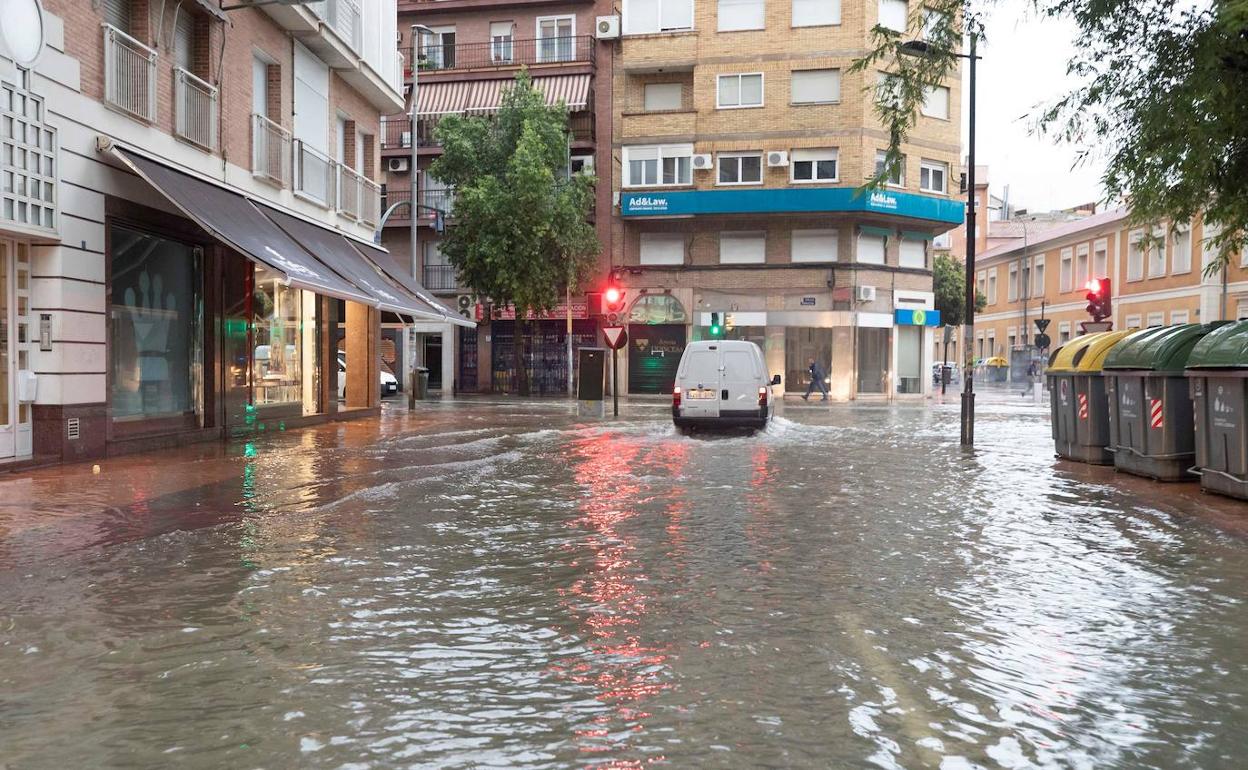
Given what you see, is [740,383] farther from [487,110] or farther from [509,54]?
[509,54]

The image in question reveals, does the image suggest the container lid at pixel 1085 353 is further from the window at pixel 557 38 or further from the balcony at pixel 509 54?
the window at pixel 557 38

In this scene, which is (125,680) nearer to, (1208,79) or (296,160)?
(1208,79)

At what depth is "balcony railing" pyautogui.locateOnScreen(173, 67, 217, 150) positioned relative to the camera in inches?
612

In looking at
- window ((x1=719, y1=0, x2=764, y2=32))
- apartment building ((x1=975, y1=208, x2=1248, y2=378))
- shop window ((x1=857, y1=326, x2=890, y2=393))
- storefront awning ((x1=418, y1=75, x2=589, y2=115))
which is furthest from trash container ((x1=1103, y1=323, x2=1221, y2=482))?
storefront awning ((x1=418, y1=75, x2=589, y2=115))

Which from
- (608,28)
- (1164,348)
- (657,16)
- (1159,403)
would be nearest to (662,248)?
(608,28)

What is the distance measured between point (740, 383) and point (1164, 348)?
26.6 ft

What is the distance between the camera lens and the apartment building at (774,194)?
3816cm

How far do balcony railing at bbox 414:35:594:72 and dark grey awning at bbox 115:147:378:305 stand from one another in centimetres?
2633

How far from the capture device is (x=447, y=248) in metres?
39.3

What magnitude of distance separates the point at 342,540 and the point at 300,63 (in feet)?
50.8

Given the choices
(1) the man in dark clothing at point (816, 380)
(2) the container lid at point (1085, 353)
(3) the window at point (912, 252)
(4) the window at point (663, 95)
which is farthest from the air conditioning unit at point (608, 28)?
(2) the container lid at point (1085, 353)

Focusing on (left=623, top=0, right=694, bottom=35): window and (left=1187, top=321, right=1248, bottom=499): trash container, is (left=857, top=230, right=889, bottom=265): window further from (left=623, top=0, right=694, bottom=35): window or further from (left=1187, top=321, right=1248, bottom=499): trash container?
(left=1187, top=321, right=1248, bottom=499): trash container

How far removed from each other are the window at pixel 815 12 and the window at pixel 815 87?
71.8 inches

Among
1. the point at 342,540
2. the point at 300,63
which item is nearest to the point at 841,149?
the point at 300,63
